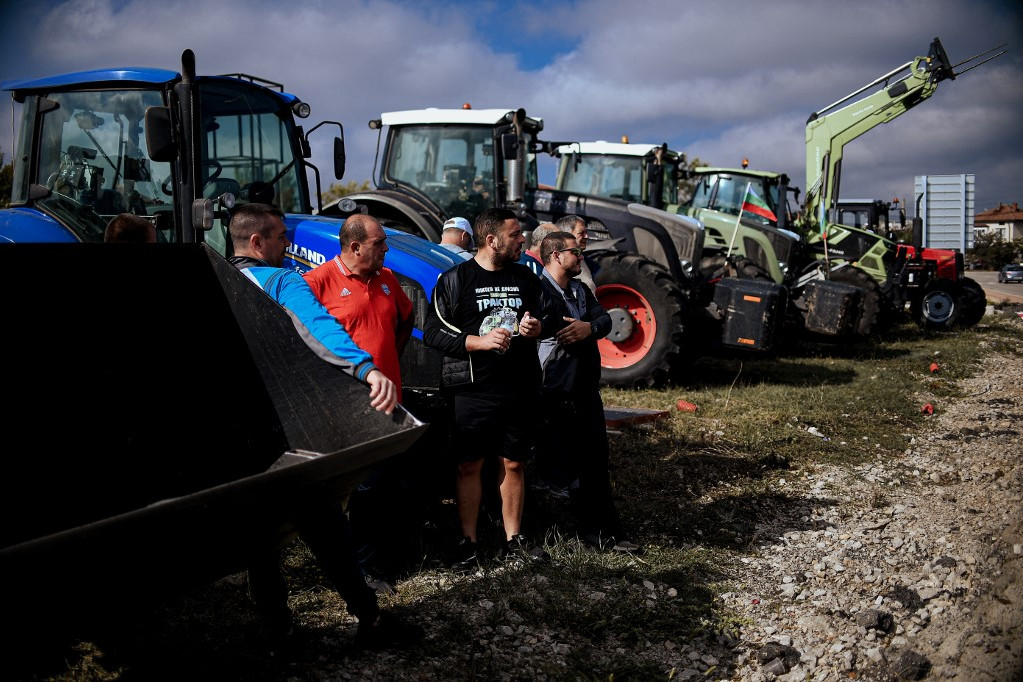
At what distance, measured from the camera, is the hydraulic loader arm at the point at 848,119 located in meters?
14.8

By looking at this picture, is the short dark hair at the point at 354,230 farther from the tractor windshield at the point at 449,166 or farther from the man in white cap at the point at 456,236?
the tractor windshield at the point at 449,166

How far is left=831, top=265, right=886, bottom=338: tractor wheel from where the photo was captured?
1316 centimetres

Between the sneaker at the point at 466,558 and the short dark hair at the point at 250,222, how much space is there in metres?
1.76

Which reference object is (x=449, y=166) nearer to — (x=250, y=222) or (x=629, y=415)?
(x=629, y=415)

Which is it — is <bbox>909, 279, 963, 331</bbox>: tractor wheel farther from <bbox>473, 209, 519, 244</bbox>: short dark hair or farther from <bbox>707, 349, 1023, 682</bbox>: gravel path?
<bbox>473, 209, 519, 244</bbox>: short dark hair

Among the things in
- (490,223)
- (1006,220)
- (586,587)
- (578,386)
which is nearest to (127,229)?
A: (490,223)

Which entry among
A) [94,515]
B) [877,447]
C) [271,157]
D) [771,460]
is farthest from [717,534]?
[271,157]

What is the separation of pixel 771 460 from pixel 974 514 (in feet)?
4.73

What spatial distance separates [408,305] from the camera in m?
4.39

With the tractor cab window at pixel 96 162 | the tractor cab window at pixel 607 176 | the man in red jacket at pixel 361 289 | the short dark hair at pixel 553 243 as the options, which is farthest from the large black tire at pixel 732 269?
the man in red jacket at pixel 361 289

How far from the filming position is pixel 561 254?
468 cm

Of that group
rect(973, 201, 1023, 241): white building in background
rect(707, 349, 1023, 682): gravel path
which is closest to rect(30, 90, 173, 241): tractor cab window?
rect(707, 349, 1023, 682): gravel path

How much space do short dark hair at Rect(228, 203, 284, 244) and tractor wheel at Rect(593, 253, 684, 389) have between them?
5.77 m

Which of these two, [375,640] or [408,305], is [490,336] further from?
[375,640]
